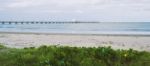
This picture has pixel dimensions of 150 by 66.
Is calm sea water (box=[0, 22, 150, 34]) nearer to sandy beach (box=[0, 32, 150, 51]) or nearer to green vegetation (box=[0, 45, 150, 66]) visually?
sandy beach (box=[0, 32, 150, 51])

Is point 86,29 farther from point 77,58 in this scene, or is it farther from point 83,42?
point 77,58

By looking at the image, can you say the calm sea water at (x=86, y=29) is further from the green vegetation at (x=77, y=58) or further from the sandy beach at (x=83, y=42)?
the green vegetation at (x=77, y=58)

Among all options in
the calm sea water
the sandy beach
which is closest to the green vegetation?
the sandy beach

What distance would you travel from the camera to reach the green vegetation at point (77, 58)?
8297 mm

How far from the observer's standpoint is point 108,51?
8.71 meters

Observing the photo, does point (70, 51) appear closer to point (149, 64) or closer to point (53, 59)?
point (53, 59)

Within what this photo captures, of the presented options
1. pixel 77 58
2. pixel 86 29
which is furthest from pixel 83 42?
pixel 86 29

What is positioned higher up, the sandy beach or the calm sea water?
the sandy beach

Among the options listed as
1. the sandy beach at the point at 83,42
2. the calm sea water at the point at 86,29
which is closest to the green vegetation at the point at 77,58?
the sandy beach at the point at 83,42

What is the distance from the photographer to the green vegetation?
830 centimetres

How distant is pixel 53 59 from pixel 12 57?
121 centimetres

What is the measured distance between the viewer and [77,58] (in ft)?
27.8

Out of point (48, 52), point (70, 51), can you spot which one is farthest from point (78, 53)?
point (48, 52)

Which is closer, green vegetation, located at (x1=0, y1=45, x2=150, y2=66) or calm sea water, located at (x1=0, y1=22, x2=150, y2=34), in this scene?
green vegetation, located at (x1=0, y1=45, x2=150, y2=66)
